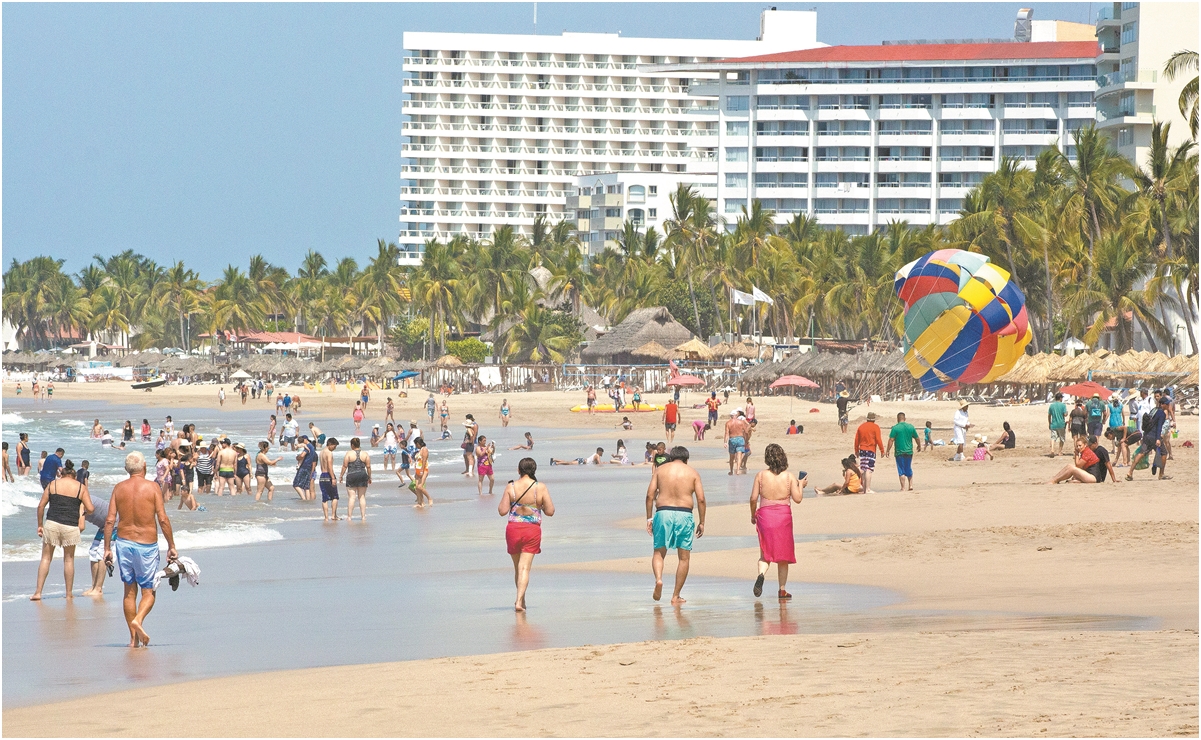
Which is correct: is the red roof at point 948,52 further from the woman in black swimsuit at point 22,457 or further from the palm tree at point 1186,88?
the woman in black swimsuit at point 22,457

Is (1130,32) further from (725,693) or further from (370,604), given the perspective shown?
(725,693)

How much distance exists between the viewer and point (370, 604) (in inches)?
453

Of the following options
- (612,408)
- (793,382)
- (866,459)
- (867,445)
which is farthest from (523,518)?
(612,408)

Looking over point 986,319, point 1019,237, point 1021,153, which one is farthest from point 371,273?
point 986,319

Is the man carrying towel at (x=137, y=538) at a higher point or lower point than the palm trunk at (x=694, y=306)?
lower

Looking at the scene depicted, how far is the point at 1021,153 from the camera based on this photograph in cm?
9788

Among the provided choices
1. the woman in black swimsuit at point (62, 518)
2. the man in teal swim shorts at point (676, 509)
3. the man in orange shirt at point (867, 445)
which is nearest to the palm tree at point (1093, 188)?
the man in orange shirt at point (867, 445)

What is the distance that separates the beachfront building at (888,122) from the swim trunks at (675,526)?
90.2 meters

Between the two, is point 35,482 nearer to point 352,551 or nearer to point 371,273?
point 352,551

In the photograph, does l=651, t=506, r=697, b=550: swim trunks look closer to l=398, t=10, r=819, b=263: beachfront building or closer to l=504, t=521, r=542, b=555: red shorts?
l=504, t=521, r=542, b=555: red shorts

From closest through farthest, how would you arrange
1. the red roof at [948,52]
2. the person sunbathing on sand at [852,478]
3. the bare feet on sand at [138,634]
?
the bare feet on sand at [138,634], the person sunbathing on sand at [852,478], the red roof at [948,52]

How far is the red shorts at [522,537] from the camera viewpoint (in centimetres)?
1067

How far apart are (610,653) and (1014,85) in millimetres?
95633

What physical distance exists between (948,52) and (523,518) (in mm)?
93722
